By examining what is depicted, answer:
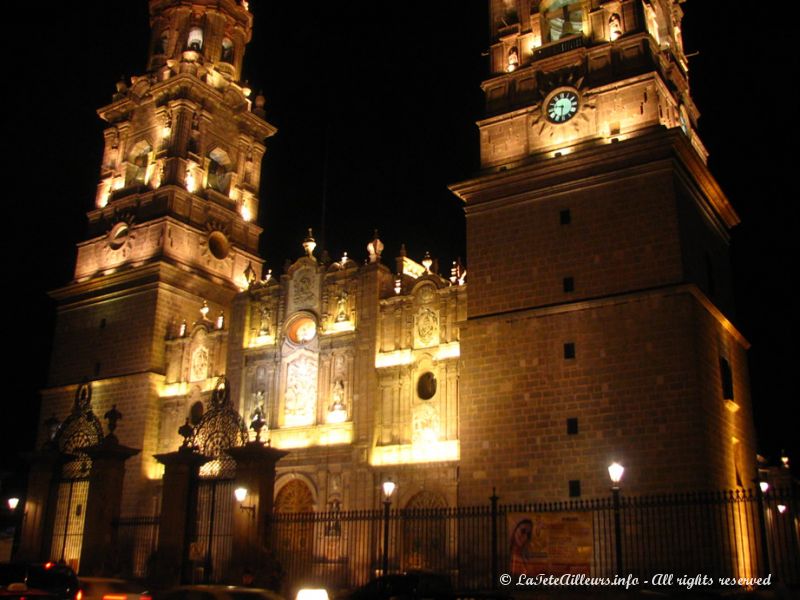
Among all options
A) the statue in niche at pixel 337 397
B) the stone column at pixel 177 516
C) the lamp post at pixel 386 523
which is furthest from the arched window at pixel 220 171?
the lamp post at pixel 386 523

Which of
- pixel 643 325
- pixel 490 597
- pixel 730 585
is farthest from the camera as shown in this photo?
pixel 643 325

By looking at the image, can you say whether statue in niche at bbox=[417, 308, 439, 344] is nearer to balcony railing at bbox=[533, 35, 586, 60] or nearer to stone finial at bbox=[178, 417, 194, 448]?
balcony railing at bbox=[533, 35, 586, 60]

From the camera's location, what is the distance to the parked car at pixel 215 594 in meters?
13.1

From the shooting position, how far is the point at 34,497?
26250mm

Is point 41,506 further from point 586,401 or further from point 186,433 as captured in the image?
point 586,401

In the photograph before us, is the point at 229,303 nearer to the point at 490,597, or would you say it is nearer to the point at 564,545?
the point at 564,545

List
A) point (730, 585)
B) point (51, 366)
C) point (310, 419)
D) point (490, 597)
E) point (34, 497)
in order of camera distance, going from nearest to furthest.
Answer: point (490, 597) < point (730, 585) < point (34, 497) < point (310, 419) < point (51, 366)

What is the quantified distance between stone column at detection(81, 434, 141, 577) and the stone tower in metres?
10.3

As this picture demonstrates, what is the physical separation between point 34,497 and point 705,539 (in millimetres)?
19545

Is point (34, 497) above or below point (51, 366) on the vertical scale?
below

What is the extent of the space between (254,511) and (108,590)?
4196mm

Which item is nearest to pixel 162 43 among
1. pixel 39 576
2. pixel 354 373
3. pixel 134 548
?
pixel 354 373

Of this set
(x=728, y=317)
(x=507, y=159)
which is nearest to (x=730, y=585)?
(x=728, y=317)

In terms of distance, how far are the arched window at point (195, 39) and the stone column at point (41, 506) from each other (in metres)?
24.7
